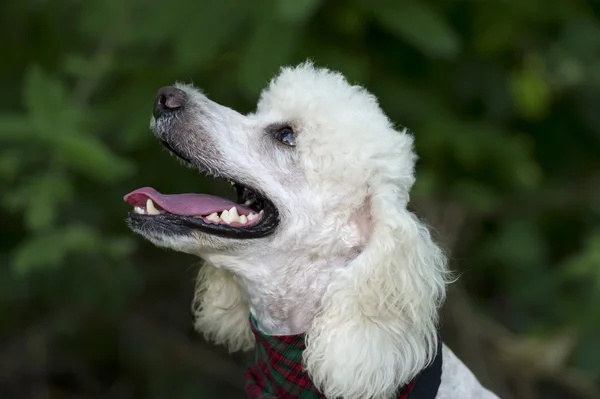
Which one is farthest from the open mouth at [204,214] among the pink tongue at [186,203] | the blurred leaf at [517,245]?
the blurred leaf at [517,245]

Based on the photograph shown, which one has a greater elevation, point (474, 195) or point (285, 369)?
point (474, 195)

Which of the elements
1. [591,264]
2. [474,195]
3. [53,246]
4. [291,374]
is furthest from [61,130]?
[591,264]

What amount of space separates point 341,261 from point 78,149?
1275 millimetres

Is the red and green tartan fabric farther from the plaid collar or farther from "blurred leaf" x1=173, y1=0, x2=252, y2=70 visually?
"blurred leaf" x1=173, y1=0, x2=252, y2=70

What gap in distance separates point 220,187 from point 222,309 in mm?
1720

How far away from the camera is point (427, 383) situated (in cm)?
204

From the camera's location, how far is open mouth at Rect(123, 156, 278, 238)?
2006 millimetres

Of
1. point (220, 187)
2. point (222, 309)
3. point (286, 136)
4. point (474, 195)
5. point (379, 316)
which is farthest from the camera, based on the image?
point (220, 187)

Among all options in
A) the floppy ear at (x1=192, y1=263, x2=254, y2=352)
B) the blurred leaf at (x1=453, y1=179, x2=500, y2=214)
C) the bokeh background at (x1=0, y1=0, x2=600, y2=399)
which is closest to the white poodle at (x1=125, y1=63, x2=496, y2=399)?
the floppy ear at (x1=192, y1=263, x2=254, y2=352)

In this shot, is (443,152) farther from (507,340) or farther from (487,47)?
(507,340)

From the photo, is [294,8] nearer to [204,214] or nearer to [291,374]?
[204,214]

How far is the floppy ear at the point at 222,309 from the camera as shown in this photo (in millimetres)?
2408

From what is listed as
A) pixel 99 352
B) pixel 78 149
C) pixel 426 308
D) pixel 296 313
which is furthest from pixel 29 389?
pixel 426 308

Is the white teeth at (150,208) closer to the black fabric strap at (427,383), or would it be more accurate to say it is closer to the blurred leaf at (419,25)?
the black fabric strap at (427,383)
